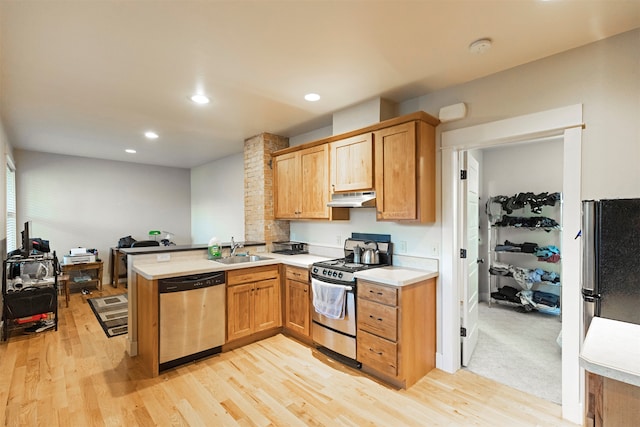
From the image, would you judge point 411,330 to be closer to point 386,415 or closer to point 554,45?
point 386,415

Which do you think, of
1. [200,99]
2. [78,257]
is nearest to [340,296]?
[200,99]

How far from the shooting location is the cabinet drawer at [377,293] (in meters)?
2.48

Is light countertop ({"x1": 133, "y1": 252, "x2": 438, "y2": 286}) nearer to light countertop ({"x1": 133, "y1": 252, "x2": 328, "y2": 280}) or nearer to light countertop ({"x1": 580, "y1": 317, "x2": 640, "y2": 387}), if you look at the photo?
light countertop ({"x1": 133, "y1": 252, "x2": 328, "y2": 280})

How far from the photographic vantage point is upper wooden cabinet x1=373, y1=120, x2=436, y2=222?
2.68 meters

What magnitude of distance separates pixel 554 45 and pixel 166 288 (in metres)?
3.57

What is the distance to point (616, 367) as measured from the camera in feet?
3.22

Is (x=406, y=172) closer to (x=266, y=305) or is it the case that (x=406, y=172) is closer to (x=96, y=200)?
(x=266, y=305)

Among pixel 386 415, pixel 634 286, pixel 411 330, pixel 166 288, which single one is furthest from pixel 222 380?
pixel 634 286

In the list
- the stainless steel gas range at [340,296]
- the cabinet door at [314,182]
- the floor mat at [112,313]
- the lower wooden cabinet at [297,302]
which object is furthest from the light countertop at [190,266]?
the floor mat at [112,313]

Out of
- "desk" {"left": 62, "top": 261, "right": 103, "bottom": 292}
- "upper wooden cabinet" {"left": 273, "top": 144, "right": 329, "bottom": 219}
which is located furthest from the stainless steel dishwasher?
"desk" {"left": 62, "top": 261, "right": 103, "bottom": 292}

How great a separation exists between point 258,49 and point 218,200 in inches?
185

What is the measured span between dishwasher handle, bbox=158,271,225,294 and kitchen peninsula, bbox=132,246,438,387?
38mm

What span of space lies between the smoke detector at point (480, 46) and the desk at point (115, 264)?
6390 millimetres

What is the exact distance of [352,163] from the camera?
3.18 meters
